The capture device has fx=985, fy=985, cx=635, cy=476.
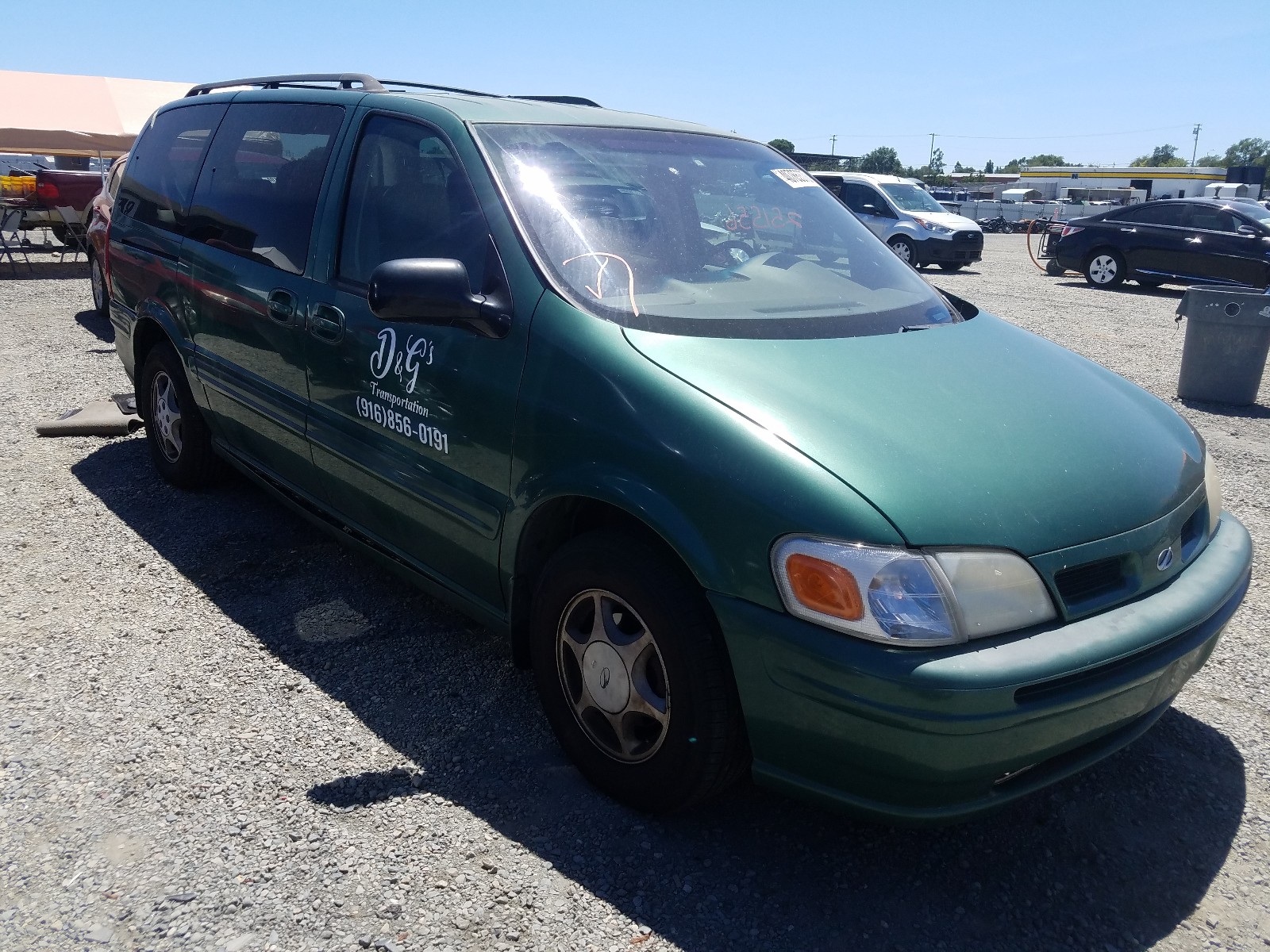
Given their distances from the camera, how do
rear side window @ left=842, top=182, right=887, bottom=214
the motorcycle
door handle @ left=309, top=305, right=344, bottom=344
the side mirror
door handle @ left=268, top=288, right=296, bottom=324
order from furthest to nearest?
the motorcycle
rear side window @ left=842, top=182, right=887, bottom=214
door handle @ left=268, top=288, right=296, bottom=324
door handle @ left=309, top=305, right=344, bottom=344
the side mirror

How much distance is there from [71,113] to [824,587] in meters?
20.4

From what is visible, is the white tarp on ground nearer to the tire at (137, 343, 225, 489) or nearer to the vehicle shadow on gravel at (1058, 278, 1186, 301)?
the tire at (137, 343, 225, 489)

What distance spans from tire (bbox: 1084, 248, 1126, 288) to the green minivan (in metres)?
14.7

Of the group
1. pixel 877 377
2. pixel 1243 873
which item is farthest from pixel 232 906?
pixel 1243 873

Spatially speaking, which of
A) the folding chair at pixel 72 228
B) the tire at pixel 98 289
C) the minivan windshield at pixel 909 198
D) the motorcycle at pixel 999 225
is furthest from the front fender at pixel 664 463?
the motorcycle at pixel 999 225

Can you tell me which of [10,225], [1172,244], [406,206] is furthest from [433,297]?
[1172,244]

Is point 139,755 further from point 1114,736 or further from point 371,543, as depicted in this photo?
point 1114,736

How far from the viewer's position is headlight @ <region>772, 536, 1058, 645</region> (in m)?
2.06

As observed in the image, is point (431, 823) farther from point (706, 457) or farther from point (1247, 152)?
point (1247, 152)

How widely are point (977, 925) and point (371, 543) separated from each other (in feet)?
7.34

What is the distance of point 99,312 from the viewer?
10.5m

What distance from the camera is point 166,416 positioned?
4859mm

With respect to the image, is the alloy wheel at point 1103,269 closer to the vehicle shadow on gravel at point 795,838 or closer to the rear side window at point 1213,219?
the rear side window at point 1213,219

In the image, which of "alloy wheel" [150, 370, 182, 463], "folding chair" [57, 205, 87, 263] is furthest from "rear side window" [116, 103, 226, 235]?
"folding chair" [57, 205, 87, 263]
